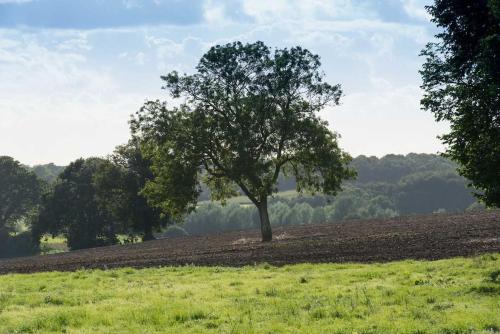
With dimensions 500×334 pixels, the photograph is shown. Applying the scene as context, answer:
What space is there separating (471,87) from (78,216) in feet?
243

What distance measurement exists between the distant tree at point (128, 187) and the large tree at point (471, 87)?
55.1 m

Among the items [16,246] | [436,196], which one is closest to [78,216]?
[16,246]

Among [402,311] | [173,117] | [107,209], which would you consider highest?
[173,117]

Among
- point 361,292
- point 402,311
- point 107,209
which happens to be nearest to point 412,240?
point 361,292

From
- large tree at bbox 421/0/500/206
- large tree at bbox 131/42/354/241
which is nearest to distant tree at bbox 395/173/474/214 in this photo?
large tree at bbox 131/42/354/241

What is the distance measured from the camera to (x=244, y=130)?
48.7 m

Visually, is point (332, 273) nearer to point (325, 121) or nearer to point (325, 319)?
point (325, 319)

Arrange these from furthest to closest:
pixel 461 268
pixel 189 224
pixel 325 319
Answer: pixel 189 224
pixel 461 268
pixel 325 319

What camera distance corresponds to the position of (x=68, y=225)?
87.6 m

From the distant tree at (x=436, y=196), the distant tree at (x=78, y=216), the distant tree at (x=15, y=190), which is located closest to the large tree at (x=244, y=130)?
the distant tree at (x=78, y=216)

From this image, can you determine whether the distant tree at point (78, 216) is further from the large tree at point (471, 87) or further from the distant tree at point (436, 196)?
the distant tree at point (436, 196)

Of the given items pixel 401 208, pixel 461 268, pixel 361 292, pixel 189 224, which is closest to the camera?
pixel 361 292

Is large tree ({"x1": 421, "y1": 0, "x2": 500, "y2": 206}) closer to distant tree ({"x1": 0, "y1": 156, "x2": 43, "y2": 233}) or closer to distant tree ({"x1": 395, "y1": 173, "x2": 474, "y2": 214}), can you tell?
distant tree ({"x1": 0, "y1": 156, "x2": 43, "y2": 233})

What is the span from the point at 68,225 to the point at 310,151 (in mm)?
51739
